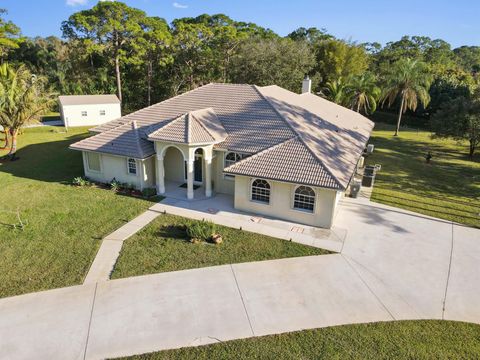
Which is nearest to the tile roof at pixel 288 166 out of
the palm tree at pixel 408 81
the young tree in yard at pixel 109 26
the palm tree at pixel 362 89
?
the palm tree at pixel 362 89

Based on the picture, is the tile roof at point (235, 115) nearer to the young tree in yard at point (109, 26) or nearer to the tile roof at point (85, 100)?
the tile roof at point (85, 100)

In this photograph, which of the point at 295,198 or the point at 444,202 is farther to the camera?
the point at 444,202

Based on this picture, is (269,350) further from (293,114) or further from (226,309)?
(293,114)

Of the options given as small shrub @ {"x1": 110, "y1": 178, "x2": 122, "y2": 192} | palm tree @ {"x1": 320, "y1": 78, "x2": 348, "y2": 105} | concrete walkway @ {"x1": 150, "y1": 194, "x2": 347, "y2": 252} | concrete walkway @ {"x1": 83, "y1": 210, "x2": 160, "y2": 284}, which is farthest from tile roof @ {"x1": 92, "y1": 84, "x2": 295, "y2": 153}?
palm tree @ {"x1": 320, "y1": 78, "x2": 348, "y2": 105}

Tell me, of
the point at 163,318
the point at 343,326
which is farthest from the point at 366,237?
the point at 163,318

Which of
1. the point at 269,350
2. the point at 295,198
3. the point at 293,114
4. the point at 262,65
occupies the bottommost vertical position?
the point at 269,350

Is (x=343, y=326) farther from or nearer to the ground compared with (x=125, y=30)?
nearer to the ground
